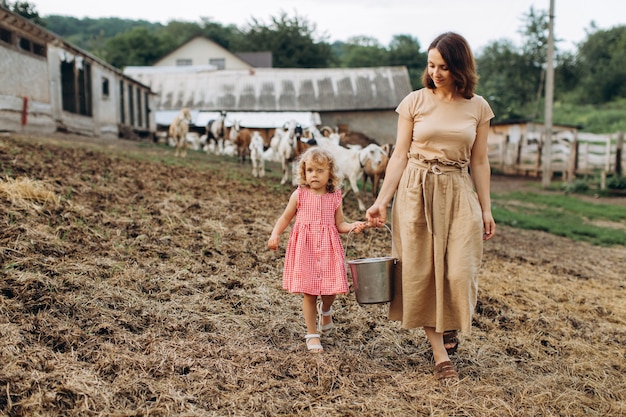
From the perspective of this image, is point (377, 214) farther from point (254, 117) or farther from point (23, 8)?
point (23, 8)

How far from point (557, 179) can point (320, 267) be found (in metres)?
19.8

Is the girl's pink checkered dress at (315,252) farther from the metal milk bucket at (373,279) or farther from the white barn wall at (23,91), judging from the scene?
the white barn wall at (23,91)

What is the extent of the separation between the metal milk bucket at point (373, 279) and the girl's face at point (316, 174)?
534mm

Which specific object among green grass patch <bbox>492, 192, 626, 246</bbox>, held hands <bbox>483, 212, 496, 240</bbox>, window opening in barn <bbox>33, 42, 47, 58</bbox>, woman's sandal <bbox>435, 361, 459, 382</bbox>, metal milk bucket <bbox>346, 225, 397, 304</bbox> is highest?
window opening in barn <bbox>33, 42, 47, 58</bbox>

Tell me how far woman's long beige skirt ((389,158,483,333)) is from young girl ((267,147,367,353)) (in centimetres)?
39

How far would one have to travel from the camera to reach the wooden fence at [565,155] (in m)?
18.1

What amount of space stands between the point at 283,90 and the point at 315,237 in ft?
106

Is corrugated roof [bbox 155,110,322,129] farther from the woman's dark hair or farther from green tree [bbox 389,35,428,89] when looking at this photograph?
green tree [bbox 389,35,428,89]

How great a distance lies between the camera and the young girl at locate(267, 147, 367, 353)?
3.72m

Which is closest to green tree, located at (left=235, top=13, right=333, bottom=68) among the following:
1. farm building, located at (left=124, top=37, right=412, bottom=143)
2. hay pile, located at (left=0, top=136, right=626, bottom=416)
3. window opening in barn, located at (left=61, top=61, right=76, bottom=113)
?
farm building, located at (left=124, top=37, right=412, bottom=143)

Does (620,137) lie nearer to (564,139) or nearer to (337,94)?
(564,139)

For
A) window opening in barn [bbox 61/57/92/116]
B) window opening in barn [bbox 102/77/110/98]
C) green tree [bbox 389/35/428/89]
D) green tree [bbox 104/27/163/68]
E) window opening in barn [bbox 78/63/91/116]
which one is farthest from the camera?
green tree [bbox 389/35/428/89]

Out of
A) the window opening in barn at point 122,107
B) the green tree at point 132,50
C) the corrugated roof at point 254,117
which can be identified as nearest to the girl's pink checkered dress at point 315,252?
the window opening in barn at point 122,107

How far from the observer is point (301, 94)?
115 ft
